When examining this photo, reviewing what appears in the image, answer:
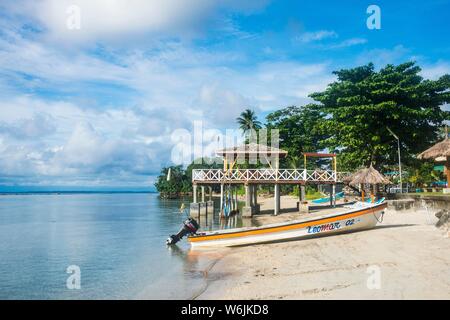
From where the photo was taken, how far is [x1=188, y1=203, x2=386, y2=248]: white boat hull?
17219mm

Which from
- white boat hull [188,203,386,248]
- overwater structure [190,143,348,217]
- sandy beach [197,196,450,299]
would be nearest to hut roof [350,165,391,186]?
overwater structure [190,143,348,217]

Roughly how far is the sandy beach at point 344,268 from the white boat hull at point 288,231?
0.38m

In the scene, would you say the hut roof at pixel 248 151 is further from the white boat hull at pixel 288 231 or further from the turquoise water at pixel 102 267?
the white boat hull at pixel 288 231

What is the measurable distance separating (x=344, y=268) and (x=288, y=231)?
5708mm

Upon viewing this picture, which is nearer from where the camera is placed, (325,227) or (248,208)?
(325,227)

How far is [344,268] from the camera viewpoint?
11.6 metres

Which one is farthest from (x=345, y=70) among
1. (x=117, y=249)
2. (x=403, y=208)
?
(x=117, y=249)

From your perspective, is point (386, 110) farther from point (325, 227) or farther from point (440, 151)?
point (325, 227)

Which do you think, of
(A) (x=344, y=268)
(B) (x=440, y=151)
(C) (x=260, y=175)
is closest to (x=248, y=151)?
(C) (x=260, y=175)

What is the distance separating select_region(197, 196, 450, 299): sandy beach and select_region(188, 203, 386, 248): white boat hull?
0.38m

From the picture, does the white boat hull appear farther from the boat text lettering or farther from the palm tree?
the palm tree

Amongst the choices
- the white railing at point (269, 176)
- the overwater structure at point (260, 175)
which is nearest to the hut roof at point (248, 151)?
the overwater structure at point (260, 175)

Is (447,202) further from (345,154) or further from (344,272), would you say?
(345,154)

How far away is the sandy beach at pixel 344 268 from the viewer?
9281 mm
